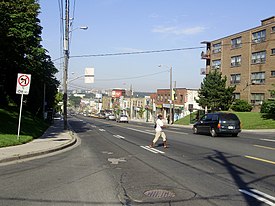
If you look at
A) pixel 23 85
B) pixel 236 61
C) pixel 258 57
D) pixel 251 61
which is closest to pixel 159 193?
pixel 23 85

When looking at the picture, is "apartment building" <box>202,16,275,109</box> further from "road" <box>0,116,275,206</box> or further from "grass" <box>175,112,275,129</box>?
"road" <box>0,116,275,206</box>

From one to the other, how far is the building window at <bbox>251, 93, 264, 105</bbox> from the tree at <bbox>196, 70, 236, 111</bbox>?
10.1ft

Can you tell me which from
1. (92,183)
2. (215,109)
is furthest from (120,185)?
(215,109)

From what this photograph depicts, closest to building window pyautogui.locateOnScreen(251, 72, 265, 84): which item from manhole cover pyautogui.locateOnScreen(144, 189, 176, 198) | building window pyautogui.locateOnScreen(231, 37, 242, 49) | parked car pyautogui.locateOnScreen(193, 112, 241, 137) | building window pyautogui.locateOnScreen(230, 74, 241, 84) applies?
building window pyautogui.locateOnScreen(230, 74, 241, 84)

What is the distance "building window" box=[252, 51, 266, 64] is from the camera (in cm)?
5259

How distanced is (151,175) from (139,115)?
3794 inches

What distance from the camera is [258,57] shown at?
177 ft

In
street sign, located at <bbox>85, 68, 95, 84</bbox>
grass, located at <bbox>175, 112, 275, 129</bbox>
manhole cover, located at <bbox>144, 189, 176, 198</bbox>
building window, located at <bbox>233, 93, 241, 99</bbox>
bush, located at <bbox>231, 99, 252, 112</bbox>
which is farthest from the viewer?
building window, located at <bbox>233, 93, 241, 99</bbox>

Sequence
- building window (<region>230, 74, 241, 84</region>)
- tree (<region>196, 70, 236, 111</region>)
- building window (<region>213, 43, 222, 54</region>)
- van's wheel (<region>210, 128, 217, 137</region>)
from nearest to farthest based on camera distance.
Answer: van's wheel (<region>210, 128, 217, 137</region>) → tree (<region>196, 70, 236, 111</region>) → building window (<region>230, 74, 241, 84</region>) → building window (<region>213, 43, 222, 54</region>)

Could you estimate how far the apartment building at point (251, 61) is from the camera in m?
51.2

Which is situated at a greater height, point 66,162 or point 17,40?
point 17,40

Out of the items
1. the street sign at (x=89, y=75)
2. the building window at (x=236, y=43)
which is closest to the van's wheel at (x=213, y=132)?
the street sign at (x=89, y=75)

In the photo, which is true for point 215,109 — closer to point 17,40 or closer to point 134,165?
point 17,40

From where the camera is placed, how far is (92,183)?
8523mm
